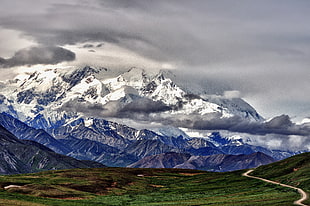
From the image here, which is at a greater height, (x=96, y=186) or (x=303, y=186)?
(x=303, y=186)

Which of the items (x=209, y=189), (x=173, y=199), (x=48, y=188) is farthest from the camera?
(x=209, y=189)

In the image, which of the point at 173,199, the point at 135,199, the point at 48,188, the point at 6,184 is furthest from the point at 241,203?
the point at 6,184

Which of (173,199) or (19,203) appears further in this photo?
(173,199)

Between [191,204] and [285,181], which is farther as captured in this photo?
[285,181]

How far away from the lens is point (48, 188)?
172 metres

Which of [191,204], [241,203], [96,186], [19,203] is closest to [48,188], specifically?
[96,186]

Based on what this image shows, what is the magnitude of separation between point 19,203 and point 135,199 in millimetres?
48708

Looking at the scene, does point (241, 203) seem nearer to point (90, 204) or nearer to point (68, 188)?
point (90, 204)

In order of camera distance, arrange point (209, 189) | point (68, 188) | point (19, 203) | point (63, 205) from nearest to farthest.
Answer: point (19, 203), point (63, 205), point (68, 188), point (209, 189)

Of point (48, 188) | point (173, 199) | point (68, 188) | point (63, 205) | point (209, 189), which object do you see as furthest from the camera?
point (209, 189)

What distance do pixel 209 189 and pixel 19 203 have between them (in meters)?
96.2

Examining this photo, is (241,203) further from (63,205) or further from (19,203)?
(19,203)

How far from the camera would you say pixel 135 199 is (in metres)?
162

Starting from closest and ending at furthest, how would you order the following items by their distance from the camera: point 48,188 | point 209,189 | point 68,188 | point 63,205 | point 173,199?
point 63,205
point 173,199
point 48,188
point 68,188
point 209,189
